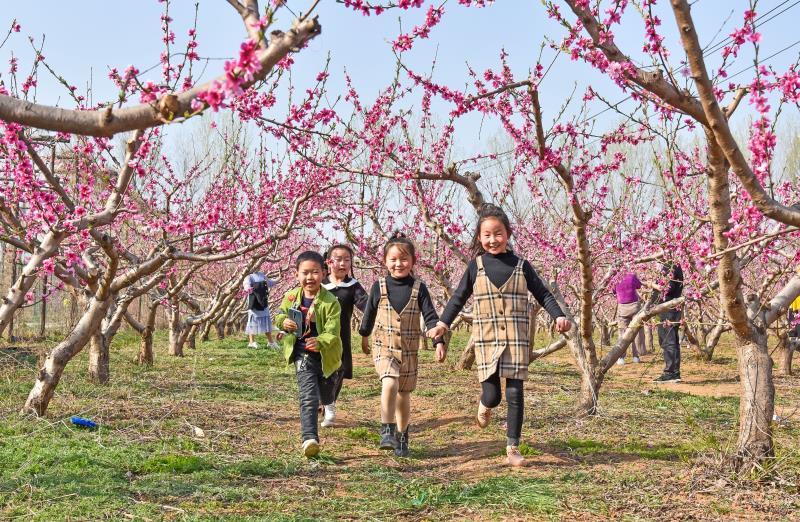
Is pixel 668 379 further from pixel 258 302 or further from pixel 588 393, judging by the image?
pixel 258 302

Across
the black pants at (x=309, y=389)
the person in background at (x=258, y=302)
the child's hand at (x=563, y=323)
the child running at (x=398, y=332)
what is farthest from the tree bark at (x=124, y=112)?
the person in background at (x=258, y=302)

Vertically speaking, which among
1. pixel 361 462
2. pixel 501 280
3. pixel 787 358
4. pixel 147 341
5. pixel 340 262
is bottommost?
pixel 361 462

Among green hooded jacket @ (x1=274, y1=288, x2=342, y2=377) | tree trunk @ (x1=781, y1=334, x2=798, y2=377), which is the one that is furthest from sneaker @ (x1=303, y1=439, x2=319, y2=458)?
tree trunk @ (x1=781, y1=334, x2=798, y2=377)

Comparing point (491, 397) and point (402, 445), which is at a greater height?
point (491, 397)

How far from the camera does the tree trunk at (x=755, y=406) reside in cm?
390

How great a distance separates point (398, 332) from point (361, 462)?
36.6 inches

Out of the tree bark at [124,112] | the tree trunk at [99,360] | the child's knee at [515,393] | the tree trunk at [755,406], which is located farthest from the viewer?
the tree trunk at [99,360]

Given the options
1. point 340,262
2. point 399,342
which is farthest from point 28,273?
point 399,342

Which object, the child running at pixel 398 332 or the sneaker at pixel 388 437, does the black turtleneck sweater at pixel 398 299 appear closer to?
the child running at pixel 398 332

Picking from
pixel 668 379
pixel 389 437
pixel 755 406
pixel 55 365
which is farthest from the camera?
pixel 668 379

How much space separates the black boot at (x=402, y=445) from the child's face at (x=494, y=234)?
1.44 m

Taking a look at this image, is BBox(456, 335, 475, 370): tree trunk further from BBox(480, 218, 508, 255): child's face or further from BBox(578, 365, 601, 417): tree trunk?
BBox(480, 218, 508, 255): child's face

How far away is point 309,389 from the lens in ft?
16.0

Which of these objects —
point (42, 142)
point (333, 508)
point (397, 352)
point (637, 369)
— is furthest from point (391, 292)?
point (637, 369)
